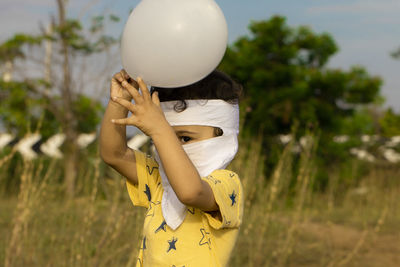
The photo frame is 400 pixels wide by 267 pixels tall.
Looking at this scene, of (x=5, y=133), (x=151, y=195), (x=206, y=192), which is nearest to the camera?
(x=206, y=192)

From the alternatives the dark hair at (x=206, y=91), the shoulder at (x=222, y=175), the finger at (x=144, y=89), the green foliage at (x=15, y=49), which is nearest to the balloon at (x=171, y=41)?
the finger at (x=144, y=89)

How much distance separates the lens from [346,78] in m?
7.52

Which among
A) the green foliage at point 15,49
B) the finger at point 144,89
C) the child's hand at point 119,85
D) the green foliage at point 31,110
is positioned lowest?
the finger at point 144,89

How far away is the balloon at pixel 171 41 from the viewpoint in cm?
131

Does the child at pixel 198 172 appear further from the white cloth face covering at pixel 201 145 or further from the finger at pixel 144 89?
the finger at pixel 144 89

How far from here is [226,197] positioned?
1506mm

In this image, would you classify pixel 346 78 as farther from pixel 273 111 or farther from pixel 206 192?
pixel 206 192

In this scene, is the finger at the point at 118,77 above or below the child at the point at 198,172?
above

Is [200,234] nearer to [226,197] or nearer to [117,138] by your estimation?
[226,197]

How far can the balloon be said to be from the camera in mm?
1307

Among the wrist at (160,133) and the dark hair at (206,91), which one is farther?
the dark hair at (206,91)

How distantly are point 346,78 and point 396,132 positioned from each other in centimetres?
847

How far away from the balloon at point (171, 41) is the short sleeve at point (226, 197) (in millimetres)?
321

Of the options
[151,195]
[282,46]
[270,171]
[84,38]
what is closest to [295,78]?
[282,46]
